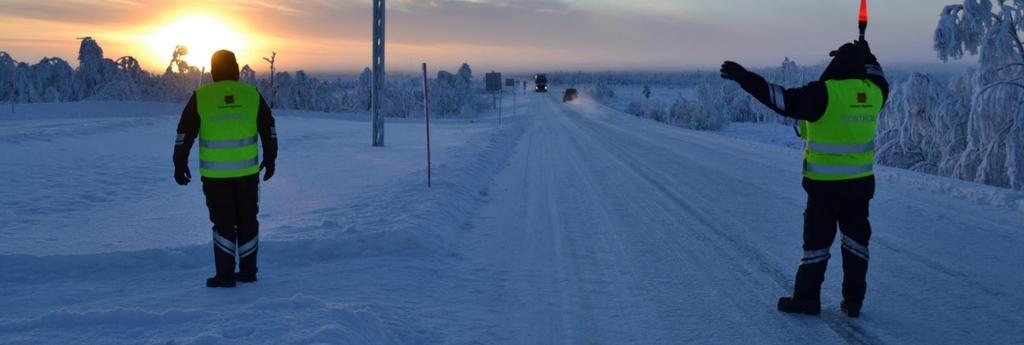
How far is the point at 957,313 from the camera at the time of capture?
515cm

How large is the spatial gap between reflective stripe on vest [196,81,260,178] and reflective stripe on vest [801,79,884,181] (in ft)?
13.6

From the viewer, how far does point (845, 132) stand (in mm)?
4969

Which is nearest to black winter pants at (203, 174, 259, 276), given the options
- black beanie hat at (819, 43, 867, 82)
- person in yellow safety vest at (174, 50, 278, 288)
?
person in yellow safety vest at (174, 50, 278, 288)

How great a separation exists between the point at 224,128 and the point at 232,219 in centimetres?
72

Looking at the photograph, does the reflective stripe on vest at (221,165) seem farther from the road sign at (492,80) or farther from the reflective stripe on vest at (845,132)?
the road sign at (492,80)

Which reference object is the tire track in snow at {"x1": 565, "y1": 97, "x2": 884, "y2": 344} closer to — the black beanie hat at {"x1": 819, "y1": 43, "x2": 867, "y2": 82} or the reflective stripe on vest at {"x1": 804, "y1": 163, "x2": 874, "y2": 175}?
the reflective stripe on vest at {"x1": 804, "y1": 163, "x2": 874, "y2": 175}

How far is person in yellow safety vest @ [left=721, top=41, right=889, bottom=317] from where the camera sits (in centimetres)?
488

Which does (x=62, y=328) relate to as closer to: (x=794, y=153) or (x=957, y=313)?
(x=957, y=313)

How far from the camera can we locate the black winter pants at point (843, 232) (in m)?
5.06

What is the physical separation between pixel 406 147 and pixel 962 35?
14.6m

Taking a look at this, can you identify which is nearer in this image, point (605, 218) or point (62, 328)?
point (62, 328)

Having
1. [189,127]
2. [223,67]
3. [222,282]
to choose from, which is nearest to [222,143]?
[189,127]

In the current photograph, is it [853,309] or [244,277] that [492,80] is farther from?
[853,309]

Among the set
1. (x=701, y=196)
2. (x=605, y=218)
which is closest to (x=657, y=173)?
(x=701, y=196)
